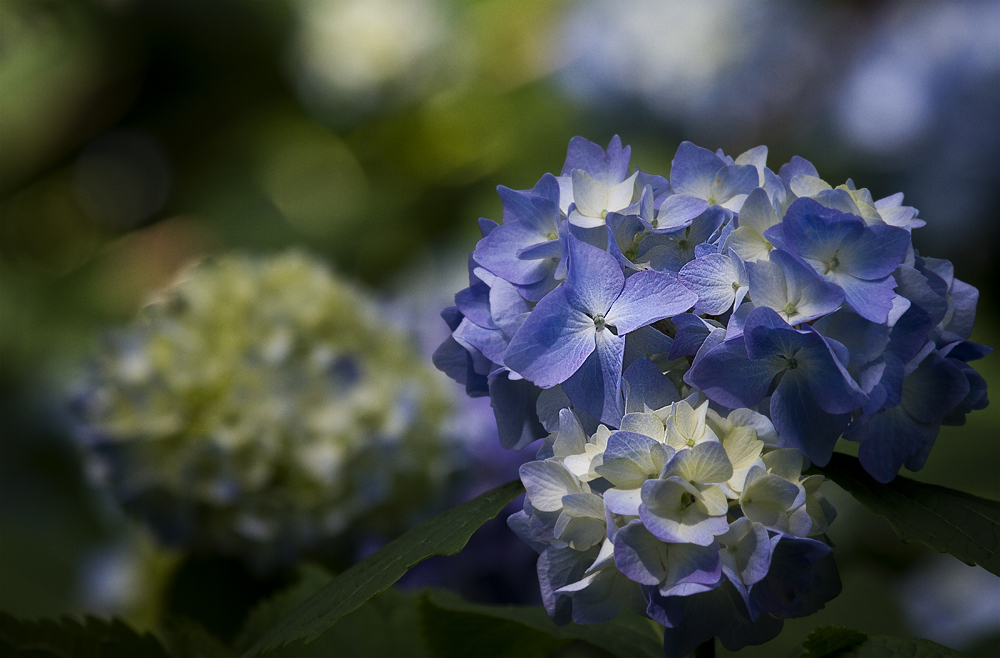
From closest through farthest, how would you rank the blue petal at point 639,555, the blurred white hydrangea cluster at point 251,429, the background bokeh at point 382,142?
the blue petal at point 639,555
the blurred white hydrangea cluster at point 251,429
the background bokeh at point 382,142

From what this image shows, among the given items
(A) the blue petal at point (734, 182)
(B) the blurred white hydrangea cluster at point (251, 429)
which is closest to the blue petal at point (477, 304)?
(A) the blue petal at point (734, 182)

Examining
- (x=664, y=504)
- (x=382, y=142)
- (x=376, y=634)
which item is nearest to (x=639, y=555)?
(x=664, y=504)

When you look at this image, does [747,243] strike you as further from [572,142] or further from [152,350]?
[152,350]

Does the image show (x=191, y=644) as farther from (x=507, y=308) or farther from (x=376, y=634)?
(x=507, y=308)

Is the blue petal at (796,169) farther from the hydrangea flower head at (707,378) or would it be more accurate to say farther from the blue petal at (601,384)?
the blue petal at (601,384)

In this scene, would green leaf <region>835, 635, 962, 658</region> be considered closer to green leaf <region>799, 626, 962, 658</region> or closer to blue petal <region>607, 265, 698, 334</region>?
green leaf <region>799, 626, 962, 658</region>

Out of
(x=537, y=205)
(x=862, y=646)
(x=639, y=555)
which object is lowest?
(x=862, y=646)
